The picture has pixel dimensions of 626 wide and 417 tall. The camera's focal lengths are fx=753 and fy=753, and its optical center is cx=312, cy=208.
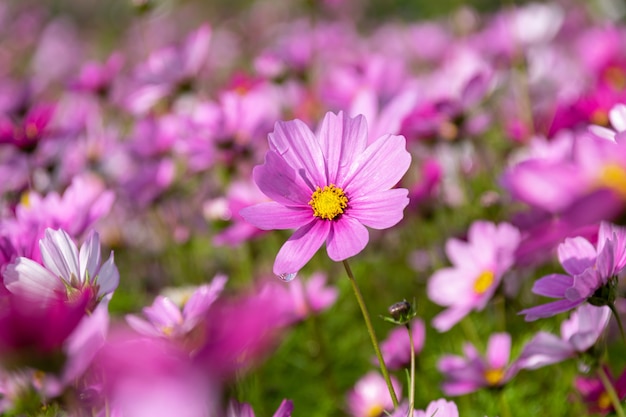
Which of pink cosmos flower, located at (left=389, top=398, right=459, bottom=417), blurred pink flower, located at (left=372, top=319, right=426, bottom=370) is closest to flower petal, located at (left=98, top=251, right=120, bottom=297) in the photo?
pink cosmos flower, located at (left=389, top=398, right=459, bottom=417)

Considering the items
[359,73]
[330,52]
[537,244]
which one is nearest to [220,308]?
[537,244]

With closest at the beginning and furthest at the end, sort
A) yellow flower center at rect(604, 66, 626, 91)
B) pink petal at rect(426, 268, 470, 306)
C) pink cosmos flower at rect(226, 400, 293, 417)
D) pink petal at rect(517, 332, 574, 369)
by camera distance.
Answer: pink cosmos flower at rect(226, 400, 293, 417) < pink petal at rect(517, 332, 574, 369) < pink petal at rect(426, 268, 470, 306) < yellow flower center at rect(604, 66, 626, 91)

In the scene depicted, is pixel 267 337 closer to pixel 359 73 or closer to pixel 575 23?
pixel 359 73

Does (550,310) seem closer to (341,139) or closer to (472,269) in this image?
A: (341,139)

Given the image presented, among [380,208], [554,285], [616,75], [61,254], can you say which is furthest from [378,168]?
[616,75]

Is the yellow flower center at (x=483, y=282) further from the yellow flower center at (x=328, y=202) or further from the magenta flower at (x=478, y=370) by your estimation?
the yellow flower center at (x=328, y=202)

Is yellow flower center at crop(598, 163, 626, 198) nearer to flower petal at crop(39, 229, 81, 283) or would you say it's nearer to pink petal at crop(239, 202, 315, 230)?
pink petal at crop(239, 202, 315, 230)

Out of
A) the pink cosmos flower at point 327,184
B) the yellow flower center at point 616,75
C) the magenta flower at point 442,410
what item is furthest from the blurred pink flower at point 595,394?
the yellow flower center at point 616,75
